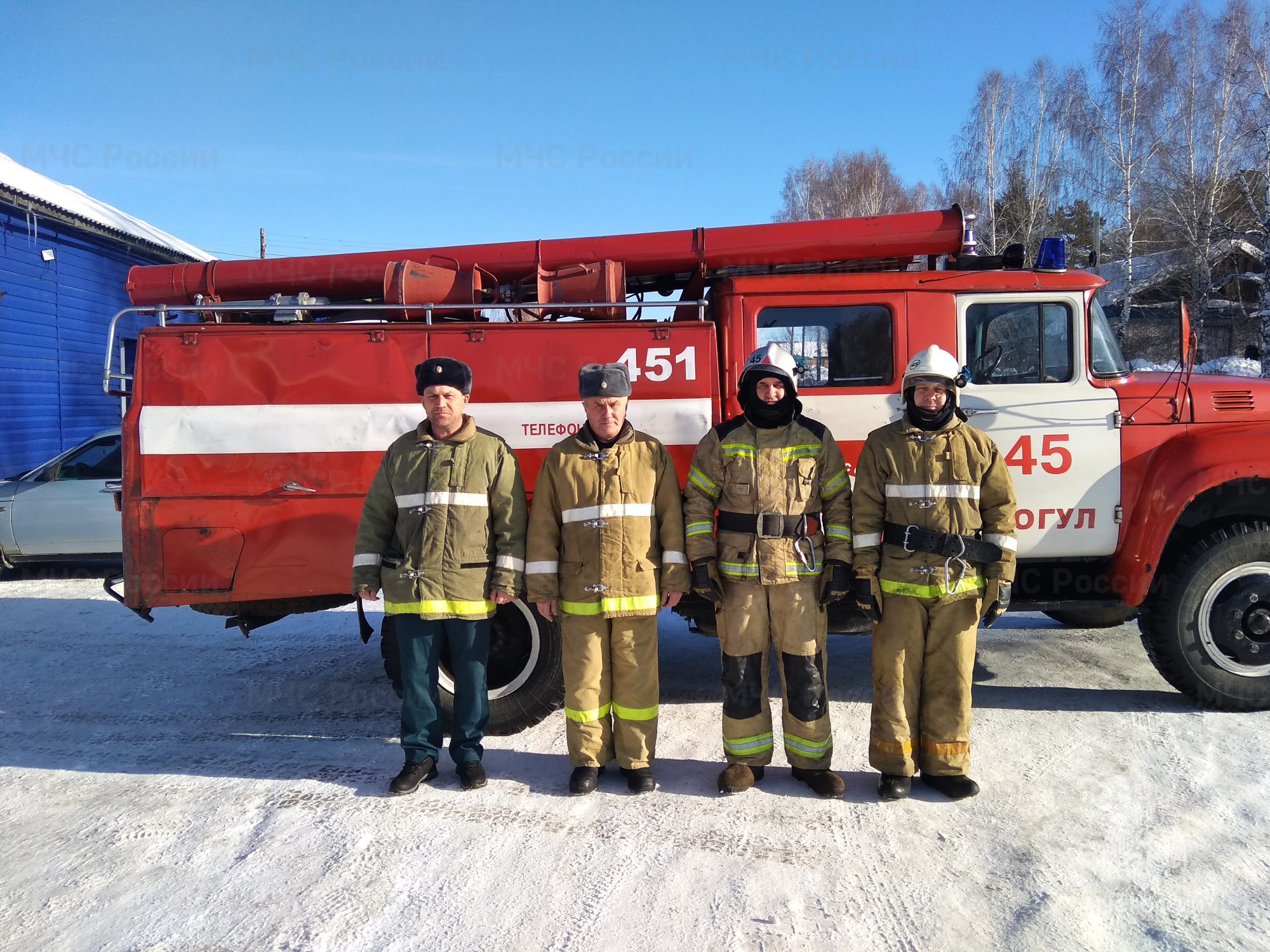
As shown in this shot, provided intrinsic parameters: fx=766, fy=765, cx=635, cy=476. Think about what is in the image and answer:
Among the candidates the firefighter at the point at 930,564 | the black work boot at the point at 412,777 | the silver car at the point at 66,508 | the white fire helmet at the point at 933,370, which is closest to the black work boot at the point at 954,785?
the firefighter at the point at 930,564

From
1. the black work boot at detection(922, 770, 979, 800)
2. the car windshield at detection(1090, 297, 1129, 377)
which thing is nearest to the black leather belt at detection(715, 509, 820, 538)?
the black work boot at detection(922, 770, 979, 800)

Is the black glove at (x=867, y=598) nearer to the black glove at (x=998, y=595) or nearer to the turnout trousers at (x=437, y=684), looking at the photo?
the black glove at (x=998, y=595)

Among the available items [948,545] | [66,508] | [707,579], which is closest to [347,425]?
[707,579]

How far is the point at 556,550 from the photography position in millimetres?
3605

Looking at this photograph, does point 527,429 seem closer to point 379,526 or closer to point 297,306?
point 379,526

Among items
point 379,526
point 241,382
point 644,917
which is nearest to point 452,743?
point 379,526

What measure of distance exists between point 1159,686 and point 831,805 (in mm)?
2803

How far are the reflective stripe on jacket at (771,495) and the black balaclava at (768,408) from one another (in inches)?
1.1

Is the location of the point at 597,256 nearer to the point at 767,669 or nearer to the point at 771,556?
the point at 771,556

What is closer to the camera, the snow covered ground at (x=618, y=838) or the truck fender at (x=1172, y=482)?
the snow covered ground at (x=618, y=838)

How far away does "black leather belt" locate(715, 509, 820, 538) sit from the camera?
135 inches

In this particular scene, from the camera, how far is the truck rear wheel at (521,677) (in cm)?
412

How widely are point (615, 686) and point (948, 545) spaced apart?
164 cm

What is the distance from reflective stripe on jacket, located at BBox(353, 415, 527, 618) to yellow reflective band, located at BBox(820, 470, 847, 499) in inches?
56.5
